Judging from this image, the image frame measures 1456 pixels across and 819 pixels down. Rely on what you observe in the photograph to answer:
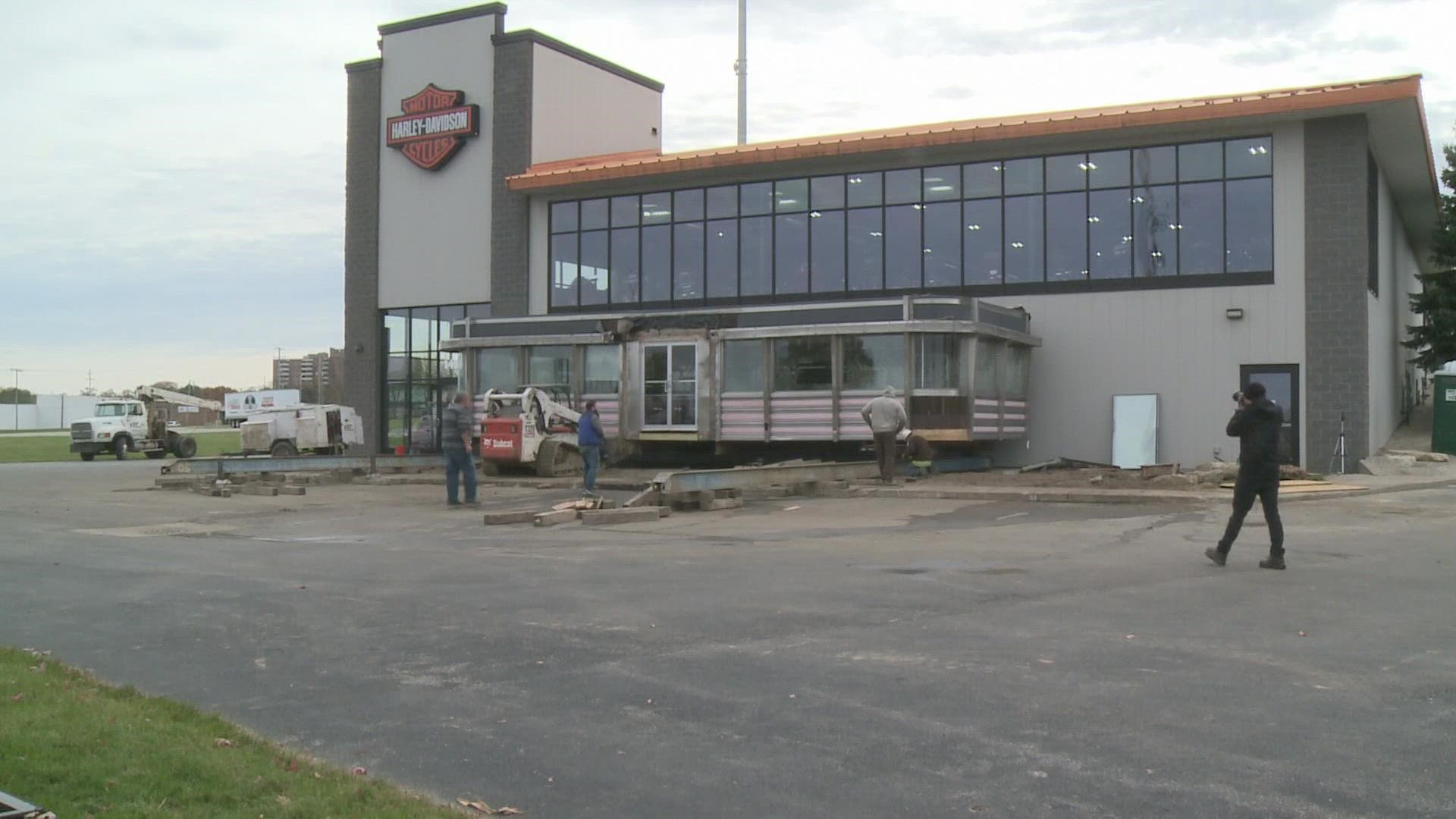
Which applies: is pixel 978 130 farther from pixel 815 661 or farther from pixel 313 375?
pixel 313 375

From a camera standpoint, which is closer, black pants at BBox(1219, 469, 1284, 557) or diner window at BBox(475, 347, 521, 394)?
black pants at BBox(1219, 469, 1284, 557)

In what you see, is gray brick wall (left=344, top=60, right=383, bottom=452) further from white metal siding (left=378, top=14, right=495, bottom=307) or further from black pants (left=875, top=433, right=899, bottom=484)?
black pants (left=875, top=433, right=899, bottom=484)

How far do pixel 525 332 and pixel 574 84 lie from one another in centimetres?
1264

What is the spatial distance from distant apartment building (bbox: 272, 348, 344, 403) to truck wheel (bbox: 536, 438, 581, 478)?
38.4 meters

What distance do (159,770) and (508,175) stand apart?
3428 centimetres

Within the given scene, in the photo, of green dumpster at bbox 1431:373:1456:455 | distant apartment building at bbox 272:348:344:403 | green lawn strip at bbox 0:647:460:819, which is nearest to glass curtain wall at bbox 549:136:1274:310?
green dumpster at bbox 1431:373:1456:455

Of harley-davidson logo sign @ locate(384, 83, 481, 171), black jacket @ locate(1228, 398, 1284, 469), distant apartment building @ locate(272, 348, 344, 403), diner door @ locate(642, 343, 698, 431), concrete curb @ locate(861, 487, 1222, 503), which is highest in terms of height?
harley-davidson logo sign @ locate(384, 83, 481, 171)

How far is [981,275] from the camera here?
30.8m

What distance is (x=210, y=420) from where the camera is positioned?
12119 cm

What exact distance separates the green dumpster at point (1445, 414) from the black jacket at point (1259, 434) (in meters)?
19.8

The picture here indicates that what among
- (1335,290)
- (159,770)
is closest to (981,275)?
(1335,290)

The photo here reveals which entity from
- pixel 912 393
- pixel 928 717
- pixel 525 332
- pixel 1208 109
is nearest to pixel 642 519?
pixel 912 393

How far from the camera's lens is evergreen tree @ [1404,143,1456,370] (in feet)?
116

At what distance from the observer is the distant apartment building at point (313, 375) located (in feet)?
247
